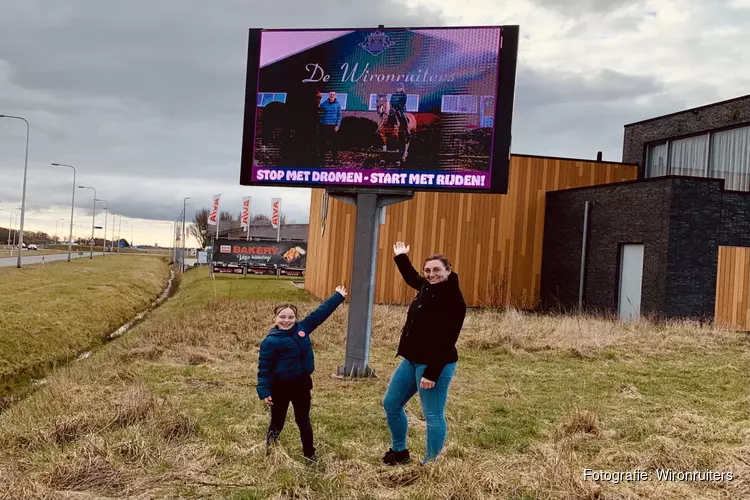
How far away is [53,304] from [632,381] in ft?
59.6

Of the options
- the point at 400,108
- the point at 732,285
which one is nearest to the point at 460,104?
the point at 400,108

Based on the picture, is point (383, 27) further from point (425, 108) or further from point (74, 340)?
point (74, 340)

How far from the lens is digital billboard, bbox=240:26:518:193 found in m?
9.42

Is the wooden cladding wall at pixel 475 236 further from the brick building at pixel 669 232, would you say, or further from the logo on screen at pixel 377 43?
the logo on screen at pixel 377 43

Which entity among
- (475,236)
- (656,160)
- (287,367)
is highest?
(656,160)

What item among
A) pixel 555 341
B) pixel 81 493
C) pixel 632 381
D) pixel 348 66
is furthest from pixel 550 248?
pixel 81 493

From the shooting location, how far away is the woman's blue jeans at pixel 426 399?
4.96 meters

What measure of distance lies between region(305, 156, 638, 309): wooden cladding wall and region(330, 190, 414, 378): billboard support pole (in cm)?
1204

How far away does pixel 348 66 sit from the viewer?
32.2 ft

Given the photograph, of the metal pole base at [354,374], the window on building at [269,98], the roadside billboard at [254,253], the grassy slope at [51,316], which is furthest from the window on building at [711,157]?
the roadside billboard at [254,253]

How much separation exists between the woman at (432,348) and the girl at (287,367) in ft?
2.50

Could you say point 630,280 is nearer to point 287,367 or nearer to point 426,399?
point 426,399

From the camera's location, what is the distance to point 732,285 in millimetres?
18234

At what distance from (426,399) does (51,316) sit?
1708 centimetres
